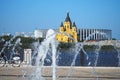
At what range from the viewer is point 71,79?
46.8ft

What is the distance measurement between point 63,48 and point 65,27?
119 ft

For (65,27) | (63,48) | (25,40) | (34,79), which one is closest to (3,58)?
(34,79)

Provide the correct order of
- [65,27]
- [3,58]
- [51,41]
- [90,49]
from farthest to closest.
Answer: [65,27] → [90,49] → [3,58] → [51,41]

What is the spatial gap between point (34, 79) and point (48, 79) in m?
2.34

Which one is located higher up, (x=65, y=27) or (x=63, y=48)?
(x=65, y=27)

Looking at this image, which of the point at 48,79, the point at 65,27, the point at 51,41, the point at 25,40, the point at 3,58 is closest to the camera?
the point at 51,41

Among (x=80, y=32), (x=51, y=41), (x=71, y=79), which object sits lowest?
(x=71, y=79)

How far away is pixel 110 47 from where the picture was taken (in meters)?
78.0

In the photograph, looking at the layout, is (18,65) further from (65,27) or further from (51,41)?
(65,27)

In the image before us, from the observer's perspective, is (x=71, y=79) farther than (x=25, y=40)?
No

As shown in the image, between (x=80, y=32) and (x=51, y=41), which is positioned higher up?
(x=80, y=32)

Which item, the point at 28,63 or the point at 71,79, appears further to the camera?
the point at 28,63

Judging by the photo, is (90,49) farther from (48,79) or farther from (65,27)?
(48,79)

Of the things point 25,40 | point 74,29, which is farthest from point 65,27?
point 25,40
